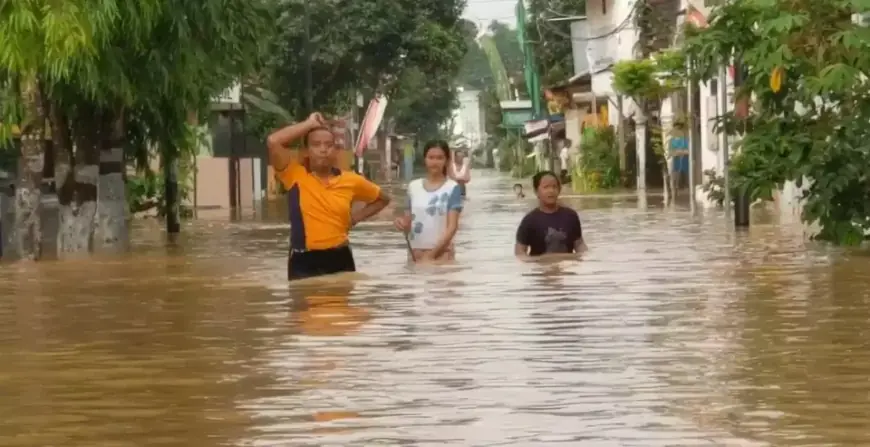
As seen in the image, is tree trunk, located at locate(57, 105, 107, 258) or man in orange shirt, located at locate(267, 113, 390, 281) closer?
man in orange shirt, located at locate(267, 113, 390, 281)

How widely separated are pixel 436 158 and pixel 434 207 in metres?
0.36

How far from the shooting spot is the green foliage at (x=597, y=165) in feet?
198

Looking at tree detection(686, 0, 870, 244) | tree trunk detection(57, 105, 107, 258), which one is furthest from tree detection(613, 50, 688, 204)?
tree detection(686, 0, 870, 244)

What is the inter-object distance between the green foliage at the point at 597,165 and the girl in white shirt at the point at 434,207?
43265 millimetres

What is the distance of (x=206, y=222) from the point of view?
37.4 metres

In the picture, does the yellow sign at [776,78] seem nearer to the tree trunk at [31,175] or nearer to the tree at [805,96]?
the tree at [805,96]

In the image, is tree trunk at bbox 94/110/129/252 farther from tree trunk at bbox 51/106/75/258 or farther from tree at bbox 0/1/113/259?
tree at bbox 0/1/113/259

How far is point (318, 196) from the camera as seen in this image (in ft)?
46.9

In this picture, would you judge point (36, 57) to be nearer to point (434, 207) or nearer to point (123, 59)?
point (123, 59)

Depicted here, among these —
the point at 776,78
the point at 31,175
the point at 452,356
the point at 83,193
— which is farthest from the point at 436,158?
the point at 83,193

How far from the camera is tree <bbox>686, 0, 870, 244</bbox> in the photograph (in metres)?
18.8

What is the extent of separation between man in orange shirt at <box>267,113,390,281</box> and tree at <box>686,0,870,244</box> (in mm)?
5684

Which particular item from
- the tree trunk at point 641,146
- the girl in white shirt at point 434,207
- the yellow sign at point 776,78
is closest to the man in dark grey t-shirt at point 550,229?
the girl in white shirt at point 434,207

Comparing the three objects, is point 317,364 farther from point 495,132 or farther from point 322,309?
point 495,132
